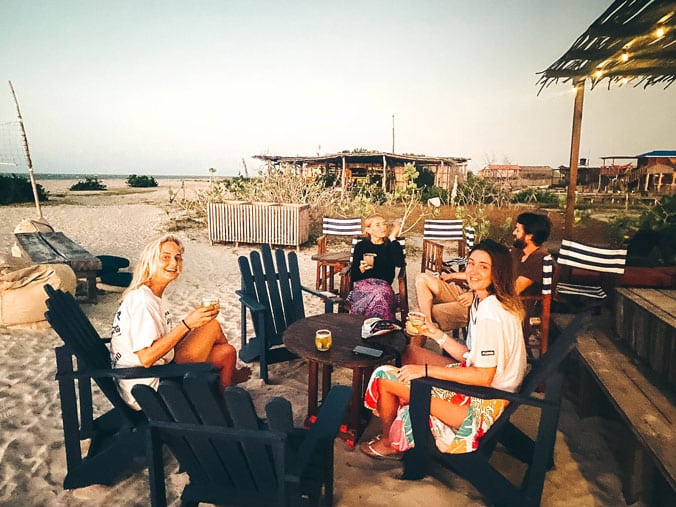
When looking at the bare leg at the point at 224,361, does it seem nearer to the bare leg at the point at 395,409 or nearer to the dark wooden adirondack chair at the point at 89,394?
the dark wooden adirondack chair at the point at 89,394

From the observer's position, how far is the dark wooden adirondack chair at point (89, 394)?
1903 mm

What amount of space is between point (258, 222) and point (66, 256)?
481cm

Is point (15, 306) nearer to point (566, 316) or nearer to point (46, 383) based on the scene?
point (46, 383)

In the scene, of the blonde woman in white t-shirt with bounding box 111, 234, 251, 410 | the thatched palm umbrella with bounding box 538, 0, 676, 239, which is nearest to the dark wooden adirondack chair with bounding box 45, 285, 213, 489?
the blonde woman in white t-shirt with bounding box 111, 234, 251, 410

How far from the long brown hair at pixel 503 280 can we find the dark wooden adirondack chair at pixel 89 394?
1.48 metres

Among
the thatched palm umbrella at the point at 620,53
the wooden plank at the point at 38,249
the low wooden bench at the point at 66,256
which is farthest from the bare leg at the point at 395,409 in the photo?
the wooden plank at the point at 38,249

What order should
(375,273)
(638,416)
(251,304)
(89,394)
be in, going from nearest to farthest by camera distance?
(638,416) → (89,394) → (251,304) → (375,273)

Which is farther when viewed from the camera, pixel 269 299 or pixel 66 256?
pixel 66 256

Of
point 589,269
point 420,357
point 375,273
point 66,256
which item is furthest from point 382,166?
point 420,357

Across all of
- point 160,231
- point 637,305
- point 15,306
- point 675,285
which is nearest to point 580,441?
point 637,305

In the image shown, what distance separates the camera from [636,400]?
215 centimetres

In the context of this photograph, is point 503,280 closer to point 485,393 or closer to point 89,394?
point 485,393

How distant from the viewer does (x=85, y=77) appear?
66.8 ft

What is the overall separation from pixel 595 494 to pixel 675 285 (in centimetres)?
271
